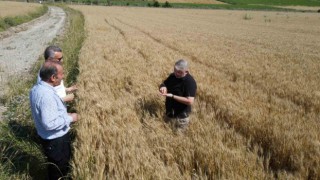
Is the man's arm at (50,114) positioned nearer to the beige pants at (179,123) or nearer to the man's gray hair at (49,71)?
the man's gray hair at (49,71)

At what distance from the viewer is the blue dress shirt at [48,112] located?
14.7 ft

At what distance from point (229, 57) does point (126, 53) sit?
3.77 meters

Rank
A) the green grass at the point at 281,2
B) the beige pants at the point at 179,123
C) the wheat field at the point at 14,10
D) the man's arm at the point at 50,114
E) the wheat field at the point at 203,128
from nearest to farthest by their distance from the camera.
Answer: the wheat field at the point at 203,128, the man's arm at the point at 50,114, the beige pants at the point at 179,123, the wheat field at the point at 14,10, the green grass at the point at 281,2

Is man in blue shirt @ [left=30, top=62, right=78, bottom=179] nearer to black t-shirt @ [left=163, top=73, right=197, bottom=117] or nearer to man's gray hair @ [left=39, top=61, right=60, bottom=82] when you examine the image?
man's gray hair @ [left=39, top=61, right=60, bottom=82]

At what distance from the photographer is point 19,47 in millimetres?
19766

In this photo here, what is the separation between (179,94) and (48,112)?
2.39 metres

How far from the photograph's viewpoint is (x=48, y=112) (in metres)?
4.49

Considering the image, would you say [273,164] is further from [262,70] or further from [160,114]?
[262,70]

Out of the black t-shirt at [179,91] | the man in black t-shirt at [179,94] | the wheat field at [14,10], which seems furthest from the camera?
the wheat field at [14,10]

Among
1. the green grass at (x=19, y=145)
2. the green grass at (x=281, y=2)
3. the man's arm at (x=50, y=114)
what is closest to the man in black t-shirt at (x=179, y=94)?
the man's arm at (x=50, y=114)

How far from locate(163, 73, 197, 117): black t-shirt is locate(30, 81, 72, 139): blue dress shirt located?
1994mm

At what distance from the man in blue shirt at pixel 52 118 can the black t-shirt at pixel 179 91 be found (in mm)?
1924

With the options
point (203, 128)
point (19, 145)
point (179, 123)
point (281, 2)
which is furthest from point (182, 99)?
point (281, 2)

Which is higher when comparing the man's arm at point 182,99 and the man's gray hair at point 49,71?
the man's gray hair at point 49,71
